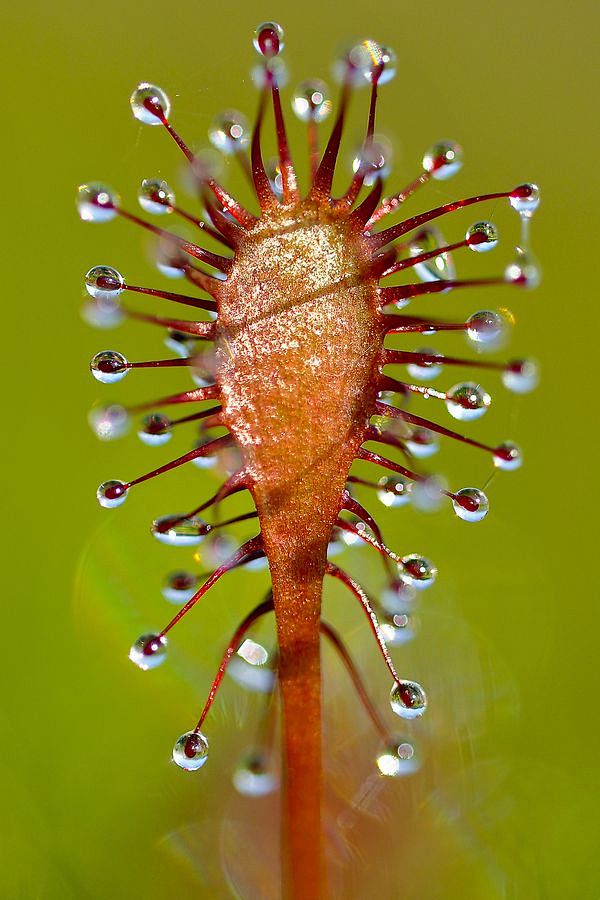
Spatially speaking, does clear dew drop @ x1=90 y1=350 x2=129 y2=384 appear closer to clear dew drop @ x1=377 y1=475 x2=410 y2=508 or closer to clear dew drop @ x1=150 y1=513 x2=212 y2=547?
clear dew drop @ x1=150 y1=513 x2=212 y2=547

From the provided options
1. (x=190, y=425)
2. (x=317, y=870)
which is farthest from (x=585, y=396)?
(x=317, y=870)

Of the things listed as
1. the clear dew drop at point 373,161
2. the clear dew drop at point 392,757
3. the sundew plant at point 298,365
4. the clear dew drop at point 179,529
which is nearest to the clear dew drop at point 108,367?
the sundew plant at point 298,365

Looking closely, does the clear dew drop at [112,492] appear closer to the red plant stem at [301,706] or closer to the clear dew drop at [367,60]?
the red plant stem at [301,706]

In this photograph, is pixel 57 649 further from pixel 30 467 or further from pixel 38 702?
pixel 30 467

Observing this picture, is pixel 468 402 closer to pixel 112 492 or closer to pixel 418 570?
pixel 418 570

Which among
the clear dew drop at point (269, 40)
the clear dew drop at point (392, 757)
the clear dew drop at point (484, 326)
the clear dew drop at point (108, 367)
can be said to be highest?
the clear dew drop at point (269, 40)

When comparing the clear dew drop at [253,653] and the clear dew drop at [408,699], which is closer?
the clear dew drop at [408,699]

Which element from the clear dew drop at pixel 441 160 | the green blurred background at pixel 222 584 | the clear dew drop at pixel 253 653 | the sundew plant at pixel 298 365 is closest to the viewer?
the sundew plant at pixel 298 365
